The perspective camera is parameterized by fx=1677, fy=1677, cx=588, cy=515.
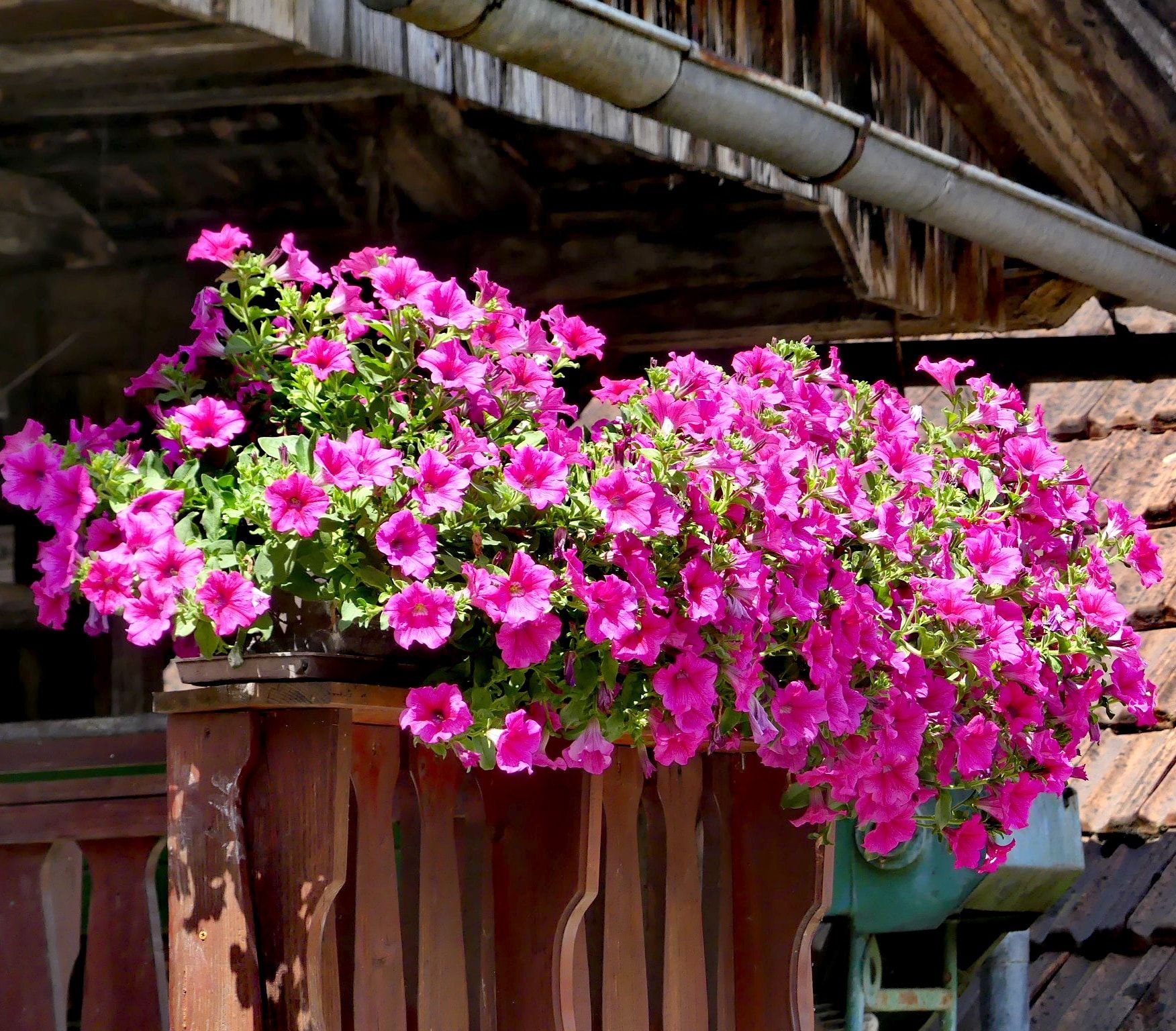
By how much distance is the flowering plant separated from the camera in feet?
5.43

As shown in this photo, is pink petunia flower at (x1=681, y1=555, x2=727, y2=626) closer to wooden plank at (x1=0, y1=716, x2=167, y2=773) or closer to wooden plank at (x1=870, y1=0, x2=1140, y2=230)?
wooden plank at (x1=0, y1=716, x2=167, y2=773)

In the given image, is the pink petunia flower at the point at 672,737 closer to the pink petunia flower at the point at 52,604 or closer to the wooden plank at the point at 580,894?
the wooden plank at the point at 580,894

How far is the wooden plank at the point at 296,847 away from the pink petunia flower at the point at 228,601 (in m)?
0.21

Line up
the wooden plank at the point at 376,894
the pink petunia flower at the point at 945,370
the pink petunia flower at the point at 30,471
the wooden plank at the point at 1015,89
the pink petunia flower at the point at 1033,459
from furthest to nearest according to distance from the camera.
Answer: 1. the wooden plank at the point at 1015,89
2. the pink petunia flower at the point at 945,370
3. the pink petunia flower at the point at 1033,459
4. the wooden plank at the point at 376,894
5. the pink petunia flower at the point at 30,471

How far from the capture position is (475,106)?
344 centimetres

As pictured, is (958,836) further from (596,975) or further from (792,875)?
(596,975)

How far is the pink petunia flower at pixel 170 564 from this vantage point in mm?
1588

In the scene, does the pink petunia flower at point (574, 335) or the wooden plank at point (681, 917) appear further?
the wooden plank at point (681, 917)

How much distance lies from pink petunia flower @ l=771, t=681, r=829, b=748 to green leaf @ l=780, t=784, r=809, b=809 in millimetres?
496

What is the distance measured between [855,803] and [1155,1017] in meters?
2.63

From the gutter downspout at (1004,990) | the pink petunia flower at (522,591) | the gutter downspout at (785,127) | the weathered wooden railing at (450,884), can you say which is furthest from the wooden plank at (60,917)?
the gutter downspout at (1004,990)

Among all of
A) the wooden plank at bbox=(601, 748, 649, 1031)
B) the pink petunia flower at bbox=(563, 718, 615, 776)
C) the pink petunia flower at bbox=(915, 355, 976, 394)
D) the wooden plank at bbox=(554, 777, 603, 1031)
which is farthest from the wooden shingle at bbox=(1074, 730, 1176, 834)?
the pink petunia flower at bbox=(563, 718, 615, 776)

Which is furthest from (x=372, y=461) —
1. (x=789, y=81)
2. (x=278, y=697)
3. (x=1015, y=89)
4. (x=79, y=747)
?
(x=1015, y=89)

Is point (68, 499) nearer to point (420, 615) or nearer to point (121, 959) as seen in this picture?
point (420, 615)
